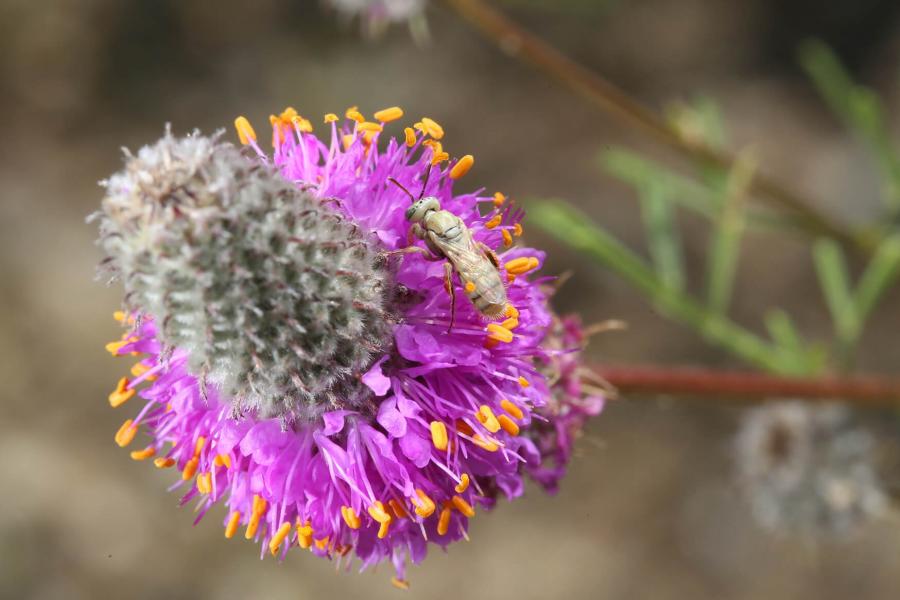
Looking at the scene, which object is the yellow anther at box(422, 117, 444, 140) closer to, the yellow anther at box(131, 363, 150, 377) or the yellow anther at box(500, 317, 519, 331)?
the yellow anther at box(500, 317, 519, 331)

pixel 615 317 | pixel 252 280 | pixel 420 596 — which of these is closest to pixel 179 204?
pixel 252 280

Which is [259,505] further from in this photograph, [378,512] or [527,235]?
[527,235]

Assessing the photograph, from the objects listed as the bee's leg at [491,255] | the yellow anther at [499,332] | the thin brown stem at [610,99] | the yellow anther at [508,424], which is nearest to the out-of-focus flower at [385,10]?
the thin brown stem at [610,99]

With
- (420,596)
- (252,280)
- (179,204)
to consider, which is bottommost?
(420,596)

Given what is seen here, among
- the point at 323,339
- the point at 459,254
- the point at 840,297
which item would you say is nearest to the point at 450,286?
the point at 459,254

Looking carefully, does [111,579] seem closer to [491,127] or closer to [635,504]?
[635,504]
